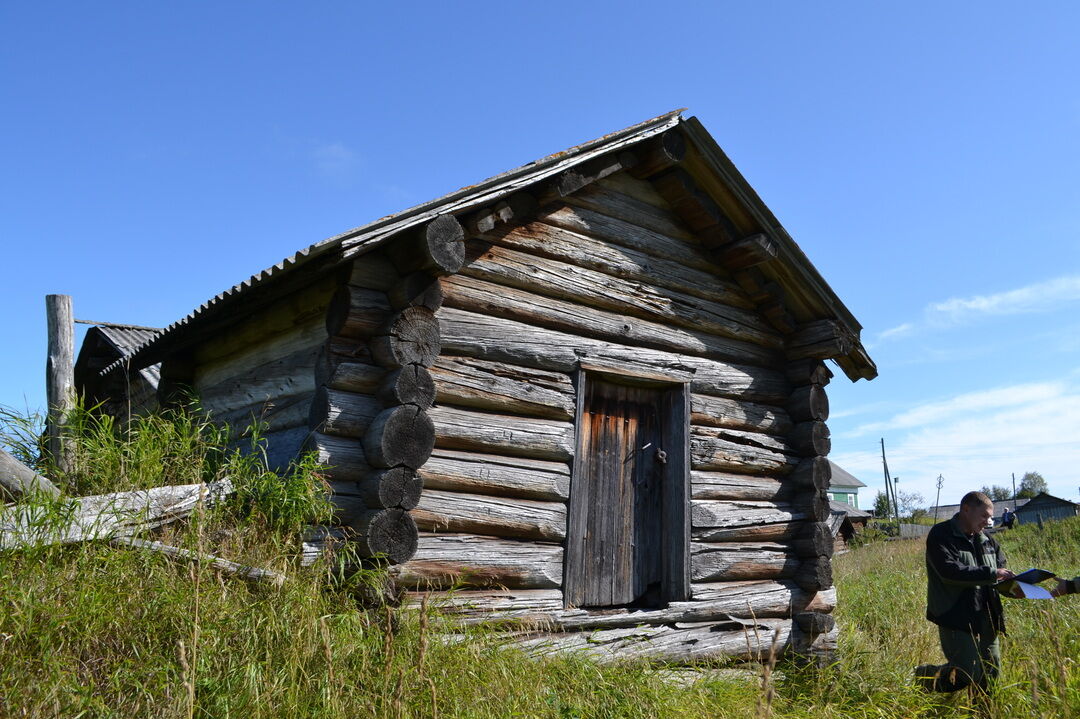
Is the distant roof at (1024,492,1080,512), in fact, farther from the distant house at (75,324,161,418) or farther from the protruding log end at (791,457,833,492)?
the distant house at (75,324,161,418)

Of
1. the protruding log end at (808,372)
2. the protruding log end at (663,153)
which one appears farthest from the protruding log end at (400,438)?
the protruding log end at (808,372)

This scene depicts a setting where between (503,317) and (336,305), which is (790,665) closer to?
(503,317)

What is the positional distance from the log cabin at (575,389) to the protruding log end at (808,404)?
34 millimetres

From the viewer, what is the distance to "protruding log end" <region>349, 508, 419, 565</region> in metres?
4.94

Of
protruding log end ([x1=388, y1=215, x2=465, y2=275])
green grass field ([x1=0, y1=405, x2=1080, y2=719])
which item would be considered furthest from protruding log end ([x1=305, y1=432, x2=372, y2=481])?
protruding log end ([x1=388, y1=215, x2=465, y2=275])

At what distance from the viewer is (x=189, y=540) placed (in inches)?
163

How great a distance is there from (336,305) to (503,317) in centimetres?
137

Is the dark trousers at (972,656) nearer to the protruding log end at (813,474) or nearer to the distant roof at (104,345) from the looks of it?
the protruding log end at (813,474)

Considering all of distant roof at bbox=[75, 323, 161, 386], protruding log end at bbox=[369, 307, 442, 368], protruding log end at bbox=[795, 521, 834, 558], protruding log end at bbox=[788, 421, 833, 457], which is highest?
distant roof at bbox=[75, 323, 161, 386]

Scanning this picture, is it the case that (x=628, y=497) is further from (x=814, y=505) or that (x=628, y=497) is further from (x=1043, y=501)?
(x=1043, y=501)

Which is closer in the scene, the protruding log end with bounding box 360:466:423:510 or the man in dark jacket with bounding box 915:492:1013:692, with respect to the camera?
the protruding log end with bounding box 360:466:423:510

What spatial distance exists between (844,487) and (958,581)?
160 feet

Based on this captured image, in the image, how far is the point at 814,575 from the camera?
24.9ft

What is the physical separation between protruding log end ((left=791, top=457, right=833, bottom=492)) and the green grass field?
1.88 m
